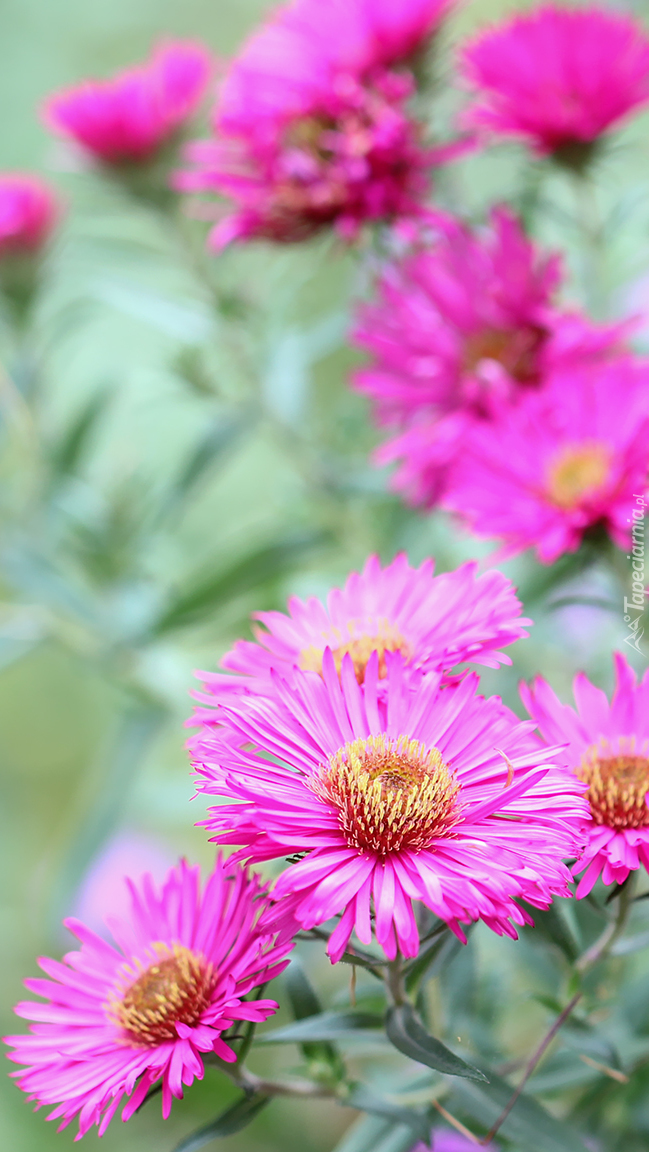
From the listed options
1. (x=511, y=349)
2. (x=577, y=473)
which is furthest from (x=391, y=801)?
(x=511, y=349)

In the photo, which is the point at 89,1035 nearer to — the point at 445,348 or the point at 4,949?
the point at 445,348

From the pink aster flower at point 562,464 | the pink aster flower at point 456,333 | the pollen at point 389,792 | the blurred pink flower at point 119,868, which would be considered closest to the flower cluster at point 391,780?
the pollen at point 389,792

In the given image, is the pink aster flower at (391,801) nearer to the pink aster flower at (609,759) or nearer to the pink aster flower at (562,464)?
the pink aster flower at (609,759)

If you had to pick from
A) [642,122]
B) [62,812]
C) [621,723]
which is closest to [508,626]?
[621,723]

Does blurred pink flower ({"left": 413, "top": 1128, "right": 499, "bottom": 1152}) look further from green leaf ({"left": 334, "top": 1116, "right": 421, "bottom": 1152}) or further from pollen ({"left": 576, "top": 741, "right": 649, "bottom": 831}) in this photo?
pollen ({"left": 576, "top": 741, "right": 649, "bottom": 831})

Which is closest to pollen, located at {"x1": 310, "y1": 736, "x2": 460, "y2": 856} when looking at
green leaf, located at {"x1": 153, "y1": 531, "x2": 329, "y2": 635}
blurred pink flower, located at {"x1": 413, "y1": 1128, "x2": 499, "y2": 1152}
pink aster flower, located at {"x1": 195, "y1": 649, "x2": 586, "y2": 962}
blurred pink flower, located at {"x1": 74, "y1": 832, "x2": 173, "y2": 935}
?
pink aster flower, located at {"x1": 195, "y1": 649, "x2": 586, "y2": 962}
